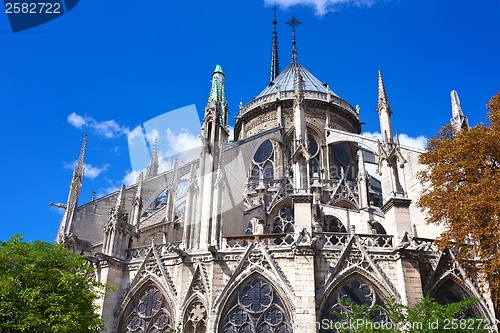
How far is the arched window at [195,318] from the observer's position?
54.3ft

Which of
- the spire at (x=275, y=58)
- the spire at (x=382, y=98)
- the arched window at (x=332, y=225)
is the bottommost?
the arched window at (x=332, y=225)

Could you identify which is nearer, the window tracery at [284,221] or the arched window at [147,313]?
the arched window at [147,313]

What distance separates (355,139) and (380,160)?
8.77 meters

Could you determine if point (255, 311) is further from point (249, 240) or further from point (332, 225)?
point (332, 225)

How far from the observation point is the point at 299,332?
49.6 feet

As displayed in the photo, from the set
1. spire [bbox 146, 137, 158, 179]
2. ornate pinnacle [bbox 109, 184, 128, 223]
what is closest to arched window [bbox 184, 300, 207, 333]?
ornate pinnacle [bbox 109, 184, 128, 223]

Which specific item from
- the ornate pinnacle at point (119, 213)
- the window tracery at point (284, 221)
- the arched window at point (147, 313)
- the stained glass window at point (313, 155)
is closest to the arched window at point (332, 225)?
the window tracery at point (284, 221)

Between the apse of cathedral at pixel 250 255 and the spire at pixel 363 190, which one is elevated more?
the spire at pixel 363 190

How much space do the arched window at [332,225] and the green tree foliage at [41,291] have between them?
13085 millimetres

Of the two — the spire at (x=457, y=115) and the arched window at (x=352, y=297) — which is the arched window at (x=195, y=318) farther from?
the spire at (x=457, y=115)

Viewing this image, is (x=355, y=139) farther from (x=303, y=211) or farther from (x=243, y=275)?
(x=243, y=275)

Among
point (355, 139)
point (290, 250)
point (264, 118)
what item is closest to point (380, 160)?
point (290, 250)

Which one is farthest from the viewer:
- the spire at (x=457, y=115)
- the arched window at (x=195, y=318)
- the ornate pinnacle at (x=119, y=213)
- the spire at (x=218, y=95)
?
the spire at (x=218, y=95)

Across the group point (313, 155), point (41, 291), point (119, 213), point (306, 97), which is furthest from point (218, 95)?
point (306, 97)
